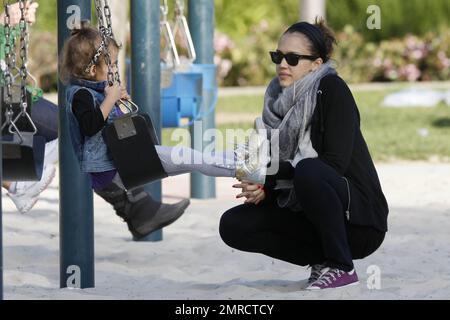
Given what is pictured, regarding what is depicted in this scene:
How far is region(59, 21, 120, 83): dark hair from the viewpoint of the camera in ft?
14.3

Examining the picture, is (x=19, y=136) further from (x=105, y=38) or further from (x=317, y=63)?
(x=317, y=63)

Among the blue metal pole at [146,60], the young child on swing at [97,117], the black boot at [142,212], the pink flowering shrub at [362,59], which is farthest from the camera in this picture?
the pink flowering shrub at [362,59]

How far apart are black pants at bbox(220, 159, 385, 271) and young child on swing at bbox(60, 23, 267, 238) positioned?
0.20 m

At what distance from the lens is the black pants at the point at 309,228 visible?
411 cm

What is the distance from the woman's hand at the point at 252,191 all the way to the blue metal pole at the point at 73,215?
71 cm

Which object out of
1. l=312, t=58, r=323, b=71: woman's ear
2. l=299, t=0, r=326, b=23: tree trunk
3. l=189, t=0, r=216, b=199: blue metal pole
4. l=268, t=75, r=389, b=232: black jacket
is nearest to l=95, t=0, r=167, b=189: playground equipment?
l=268, t=75, r=389, b=232: black jacket

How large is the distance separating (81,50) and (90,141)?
359 millimetres

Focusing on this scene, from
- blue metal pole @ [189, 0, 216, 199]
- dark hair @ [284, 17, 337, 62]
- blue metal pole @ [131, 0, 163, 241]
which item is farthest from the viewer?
blue metal pole @ [189, 0, 216, 199]

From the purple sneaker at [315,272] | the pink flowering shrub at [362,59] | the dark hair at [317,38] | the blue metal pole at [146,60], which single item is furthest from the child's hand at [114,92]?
the pink flowering shrub at [362,59]

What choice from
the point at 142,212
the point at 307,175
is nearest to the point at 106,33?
the point at 307,175

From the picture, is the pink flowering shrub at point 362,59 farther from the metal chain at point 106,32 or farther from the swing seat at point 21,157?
the metal chain at point 106,32

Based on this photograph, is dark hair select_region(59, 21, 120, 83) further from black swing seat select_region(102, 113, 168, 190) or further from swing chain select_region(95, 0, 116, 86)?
black swing seat select_region(102, 113, 168, 190)

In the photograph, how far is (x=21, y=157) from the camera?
4.35 metres

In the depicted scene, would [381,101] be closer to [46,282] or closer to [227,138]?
[227,138]
